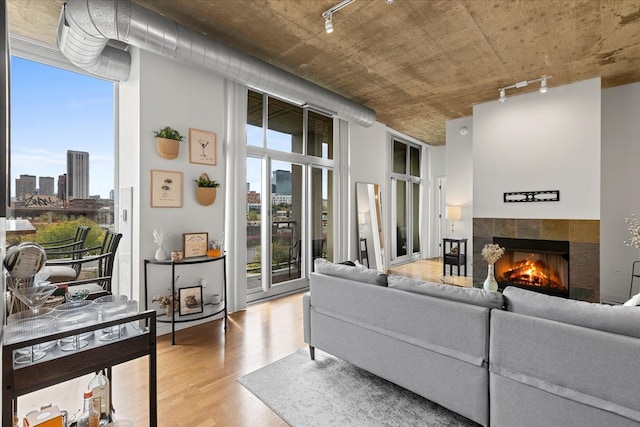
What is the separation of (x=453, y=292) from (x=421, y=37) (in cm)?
291

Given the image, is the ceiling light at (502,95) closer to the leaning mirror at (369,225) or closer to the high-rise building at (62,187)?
the leaning mirror at (369,225)

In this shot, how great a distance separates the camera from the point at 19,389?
120 centimetres

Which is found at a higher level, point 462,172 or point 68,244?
point 462,172

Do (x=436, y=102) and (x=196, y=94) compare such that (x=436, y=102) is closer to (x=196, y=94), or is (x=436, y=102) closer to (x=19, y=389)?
(x=196, y=94)

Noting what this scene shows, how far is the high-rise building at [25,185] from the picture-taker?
329 cm

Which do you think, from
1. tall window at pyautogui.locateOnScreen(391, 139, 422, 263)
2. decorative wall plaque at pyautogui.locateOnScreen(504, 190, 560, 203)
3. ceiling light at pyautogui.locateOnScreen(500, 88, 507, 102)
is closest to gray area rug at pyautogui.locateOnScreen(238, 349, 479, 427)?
decorative wall plaque at pyautogui.locateOnScreen(504, 190, 560, 203)

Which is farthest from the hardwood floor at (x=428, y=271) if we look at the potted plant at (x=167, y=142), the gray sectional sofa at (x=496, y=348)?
the potted plant at (x=167, y=142)

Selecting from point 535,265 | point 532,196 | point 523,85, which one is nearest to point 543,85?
point 523,85

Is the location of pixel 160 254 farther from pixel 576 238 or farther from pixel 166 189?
Result: pixel 576 238

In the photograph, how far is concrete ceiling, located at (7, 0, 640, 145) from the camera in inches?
118

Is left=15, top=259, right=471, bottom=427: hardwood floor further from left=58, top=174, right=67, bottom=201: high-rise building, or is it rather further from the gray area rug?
left=58, top=174, right=67, bottom=201: high-rise building

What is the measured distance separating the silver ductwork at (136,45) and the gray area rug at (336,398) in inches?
121

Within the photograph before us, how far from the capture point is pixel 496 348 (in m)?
1.81

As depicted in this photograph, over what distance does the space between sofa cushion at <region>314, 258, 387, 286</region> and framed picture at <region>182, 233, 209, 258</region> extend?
1.62 meters
